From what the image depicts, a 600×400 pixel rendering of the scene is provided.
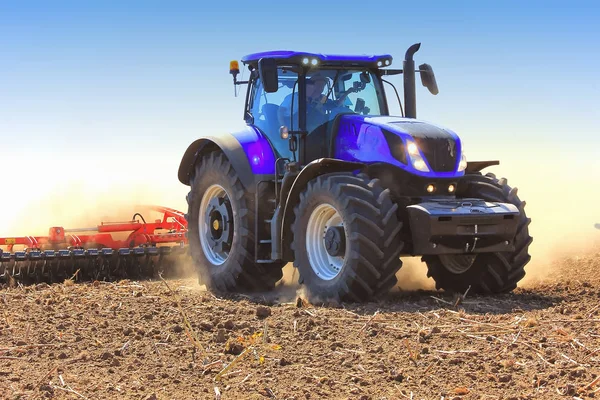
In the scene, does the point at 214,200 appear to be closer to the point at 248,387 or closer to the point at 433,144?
the point at 433,144

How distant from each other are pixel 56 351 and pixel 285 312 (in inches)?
89.4

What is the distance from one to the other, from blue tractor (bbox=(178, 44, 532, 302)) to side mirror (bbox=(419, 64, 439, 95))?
1cm

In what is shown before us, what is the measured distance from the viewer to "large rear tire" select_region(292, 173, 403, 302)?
29.5 ft

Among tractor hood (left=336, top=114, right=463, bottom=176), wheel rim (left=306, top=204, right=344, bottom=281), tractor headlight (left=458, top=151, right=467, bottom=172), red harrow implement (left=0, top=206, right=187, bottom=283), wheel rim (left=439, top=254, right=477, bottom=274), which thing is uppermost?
tractor hood (left=336, top=114, right=463, bottom=176)

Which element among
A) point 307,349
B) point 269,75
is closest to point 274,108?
point 269,75

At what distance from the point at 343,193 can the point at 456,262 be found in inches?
75.1

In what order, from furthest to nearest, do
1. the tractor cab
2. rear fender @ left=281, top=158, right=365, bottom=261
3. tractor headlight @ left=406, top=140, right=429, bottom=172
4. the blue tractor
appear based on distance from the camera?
the tractor cab → rear fender @ left=281, top=158, right=365, bottom=261 → tractor headlight @ left=406, top=140, right=429, bottom=172 → the blue tractor

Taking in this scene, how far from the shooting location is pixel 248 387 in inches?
236

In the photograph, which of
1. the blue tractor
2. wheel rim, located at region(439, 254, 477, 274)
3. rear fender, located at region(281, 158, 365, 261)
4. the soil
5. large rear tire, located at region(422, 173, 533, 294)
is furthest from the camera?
wheel rim, located at region(439, 254, 477, 274)

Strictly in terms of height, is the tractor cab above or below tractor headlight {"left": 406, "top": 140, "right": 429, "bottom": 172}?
above

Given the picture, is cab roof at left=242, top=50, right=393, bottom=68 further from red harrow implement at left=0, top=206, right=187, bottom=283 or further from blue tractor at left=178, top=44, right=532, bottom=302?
red harrow implement at left=0, top=206, right=187, bottom=283

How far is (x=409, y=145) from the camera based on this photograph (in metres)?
9.59

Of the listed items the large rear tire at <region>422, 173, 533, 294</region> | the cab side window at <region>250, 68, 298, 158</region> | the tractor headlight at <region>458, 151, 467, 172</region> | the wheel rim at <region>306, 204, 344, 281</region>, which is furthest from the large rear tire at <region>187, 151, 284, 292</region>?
the tractor headlight at <region>458, 151, 467, 172</region>

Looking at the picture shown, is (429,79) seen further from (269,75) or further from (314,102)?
(269,75)
